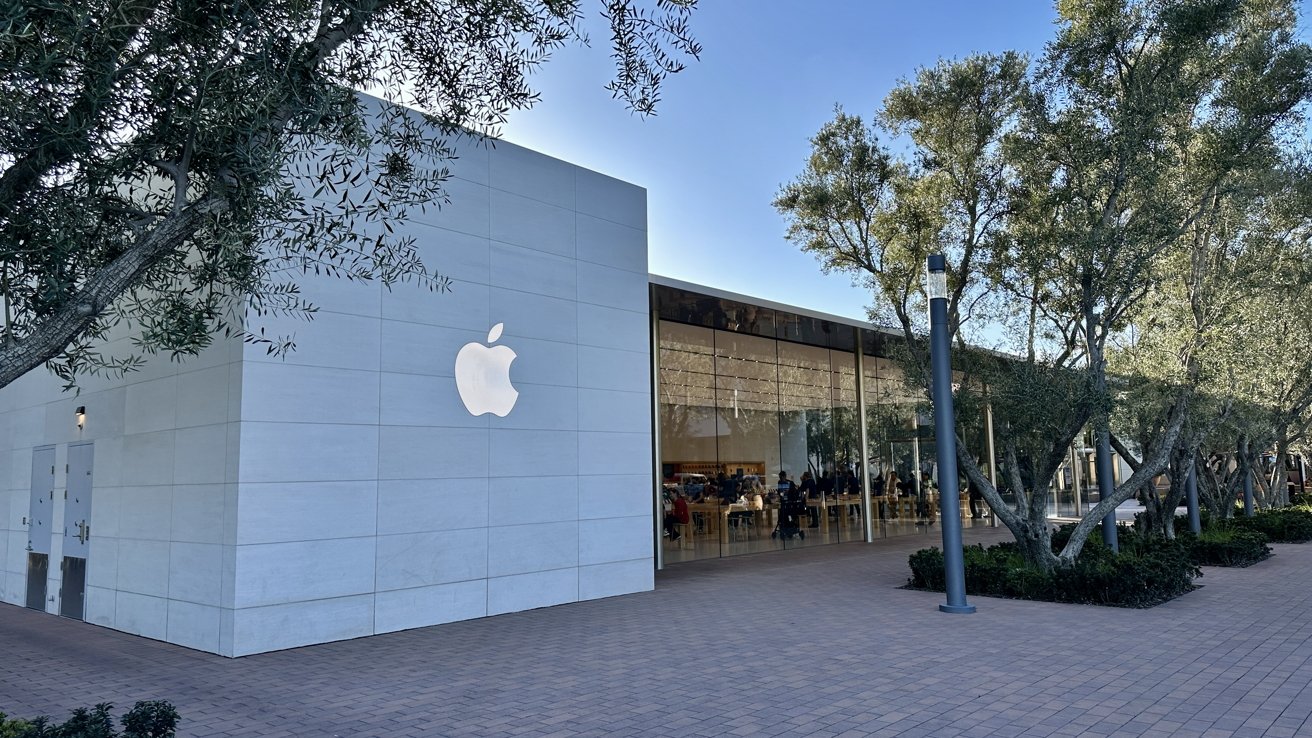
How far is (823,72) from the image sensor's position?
12.1 metres

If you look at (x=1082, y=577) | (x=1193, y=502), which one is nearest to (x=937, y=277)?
(x=1082, y=577)

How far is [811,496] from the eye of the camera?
20281 mm

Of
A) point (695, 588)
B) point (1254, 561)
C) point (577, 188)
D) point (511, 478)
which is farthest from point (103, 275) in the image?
point (1254, 561)

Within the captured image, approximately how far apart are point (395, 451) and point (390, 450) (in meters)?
0.06

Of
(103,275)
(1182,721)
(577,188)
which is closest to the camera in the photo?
(103,275)

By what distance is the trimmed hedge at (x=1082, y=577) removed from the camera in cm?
1041

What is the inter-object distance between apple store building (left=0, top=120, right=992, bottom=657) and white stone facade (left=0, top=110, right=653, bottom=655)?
0.03m

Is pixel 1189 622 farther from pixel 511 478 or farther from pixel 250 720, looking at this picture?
pixel 250 720

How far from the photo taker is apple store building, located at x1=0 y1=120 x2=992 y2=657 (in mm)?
8617

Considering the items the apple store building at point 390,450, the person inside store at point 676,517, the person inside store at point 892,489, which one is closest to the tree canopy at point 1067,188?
the apple store building at point 390,450

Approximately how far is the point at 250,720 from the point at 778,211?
1025cm

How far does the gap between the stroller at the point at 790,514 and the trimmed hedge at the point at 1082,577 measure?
6.59 metres

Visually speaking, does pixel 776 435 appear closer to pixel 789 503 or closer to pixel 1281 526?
pixel 789 503

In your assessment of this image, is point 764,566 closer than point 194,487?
No
